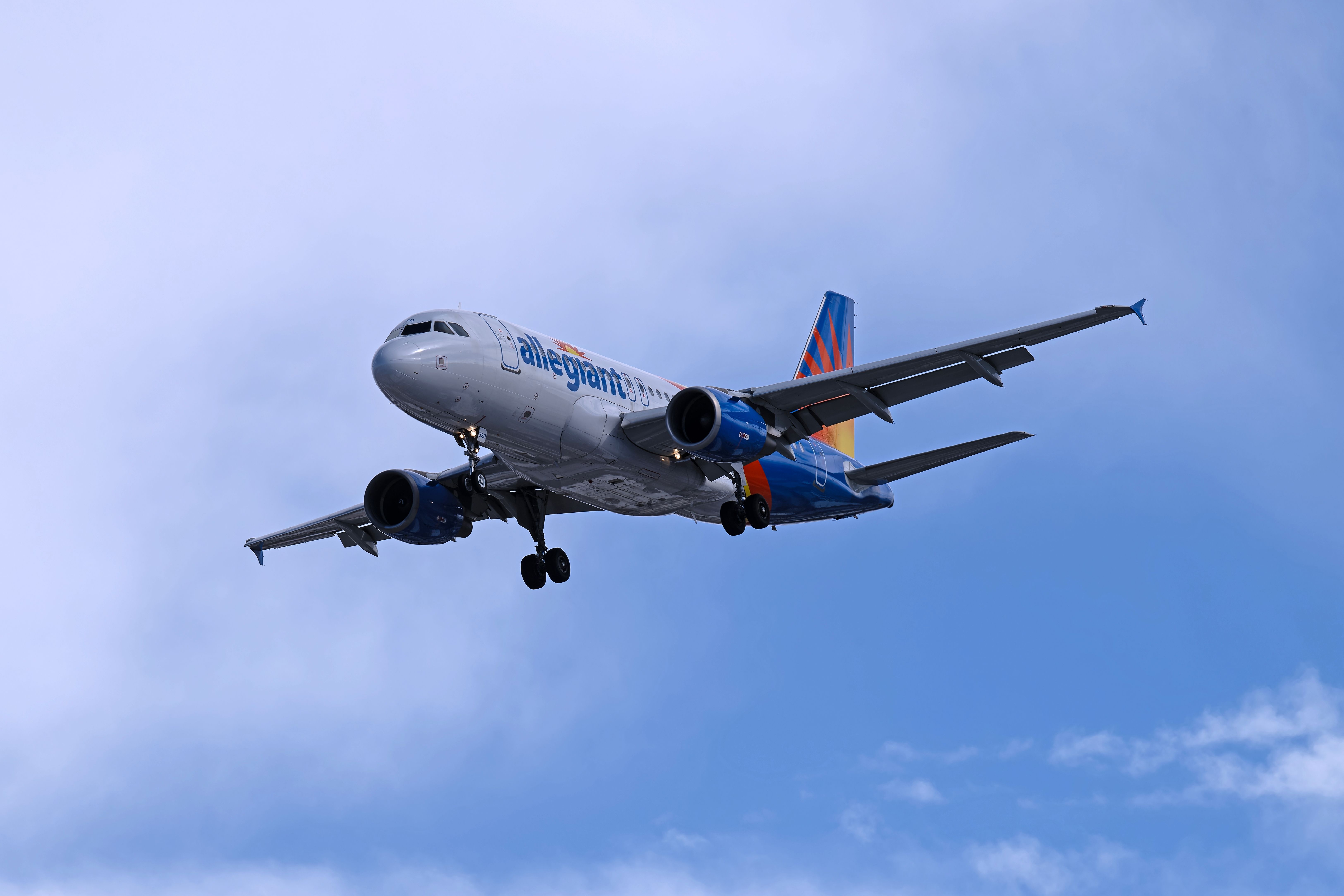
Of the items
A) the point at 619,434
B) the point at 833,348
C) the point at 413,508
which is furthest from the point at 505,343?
the point at 833,348

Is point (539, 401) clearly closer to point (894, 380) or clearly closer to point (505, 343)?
point (505, 343)

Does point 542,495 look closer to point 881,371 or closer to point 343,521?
point 343,521

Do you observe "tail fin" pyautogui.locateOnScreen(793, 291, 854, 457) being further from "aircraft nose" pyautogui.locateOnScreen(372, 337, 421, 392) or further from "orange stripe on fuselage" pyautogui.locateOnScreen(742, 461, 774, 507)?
"aircraft nose" pyautogui.locateOnScreen(372, 337, 421, 392)

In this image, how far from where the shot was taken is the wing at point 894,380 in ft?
101

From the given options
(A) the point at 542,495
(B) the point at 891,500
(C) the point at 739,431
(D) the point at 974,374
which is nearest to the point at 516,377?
(C) the point at 739,431

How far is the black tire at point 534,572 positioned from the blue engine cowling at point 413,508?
204 cm

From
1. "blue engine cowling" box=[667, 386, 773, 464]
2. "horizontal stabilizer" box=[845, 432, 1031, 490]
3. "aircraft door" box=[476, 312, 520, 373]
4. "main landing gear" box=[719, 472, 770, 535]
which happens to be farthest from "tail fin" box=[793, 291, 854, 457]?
"aircraft door" box=[476, 312, 520, 373]

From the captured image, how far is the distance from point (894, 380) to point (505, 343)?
8.90 meters

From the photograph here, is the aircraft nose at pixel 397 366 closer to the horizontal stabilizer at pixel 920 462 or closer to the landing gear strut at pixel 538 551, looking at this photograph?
the landing gear strut at pixel 538 551

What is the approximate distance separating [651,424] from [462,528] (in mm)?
7757

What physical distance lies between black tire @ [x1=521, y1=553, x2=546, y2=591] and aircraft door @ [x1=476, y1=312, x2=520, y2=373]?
8.47 m

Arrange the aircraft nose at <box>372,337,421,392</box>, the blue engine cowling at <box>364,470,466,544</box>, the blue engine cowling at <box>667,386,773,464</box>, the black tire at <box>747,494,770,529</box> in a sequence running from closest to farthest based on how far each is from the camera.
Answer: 1. the aircraft nose at <box>372,337,421,392</box>
2. the blue engine cowling at <box>667,386,773,464</box>
3. the black tire at <box>747,494,770,529</box>
4. the blue engine cowling at <box>364,470,466,544</box>

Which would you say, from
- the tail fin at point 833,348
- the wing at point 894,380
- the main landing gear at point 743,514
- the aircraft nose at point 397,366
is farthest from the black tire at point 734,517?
the aircraft nose at point 397,366

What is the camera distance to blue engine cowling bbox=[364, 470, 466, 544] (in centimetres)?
3753
